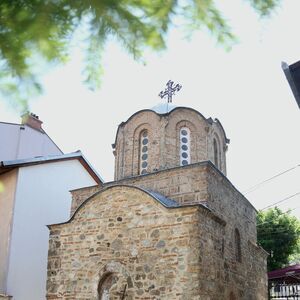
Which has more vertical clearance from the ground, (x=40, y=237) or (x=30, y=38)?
(x=40, y=237)

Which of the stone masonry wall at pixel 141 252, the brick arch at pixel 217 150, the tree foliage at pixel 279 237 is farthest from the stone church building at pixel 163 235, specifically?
the tree foliage at pixel 279 237

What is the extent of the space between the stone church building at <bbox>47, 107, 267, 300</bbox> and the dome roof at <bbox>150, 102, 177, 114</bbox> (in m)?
0.69

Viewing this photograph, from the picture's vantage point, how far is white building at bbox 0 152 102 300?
11.6 metres

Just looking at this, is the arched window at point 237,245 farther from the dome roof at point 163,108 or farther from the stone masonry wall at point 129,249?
the dome roof at point 163,108

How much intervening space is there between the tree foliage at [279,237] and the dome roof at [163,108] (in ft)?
37.2

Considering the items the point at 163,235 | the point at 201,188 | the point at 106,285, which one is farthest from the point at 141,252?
the point at 201,188

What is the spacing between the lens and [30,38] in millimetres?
1813

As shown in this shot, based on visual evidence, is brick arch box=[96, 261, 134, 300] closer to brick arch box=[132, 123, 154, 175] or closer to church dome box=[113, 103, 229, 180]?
church dome box=[113, 103, 229, 180]

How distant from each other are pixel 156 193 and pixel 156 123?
10.2 ft

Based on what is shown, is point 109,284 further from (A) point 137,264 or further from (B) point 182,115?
(B) point 182,115

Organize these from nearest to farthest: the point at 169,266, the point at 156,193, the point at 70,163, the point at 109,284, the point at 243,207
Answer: the point at 169,266 → the point at 109,284 → the point at 156,193 → the point at 243,207 → the point at 70,163

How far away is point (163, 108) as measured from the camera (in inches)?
551

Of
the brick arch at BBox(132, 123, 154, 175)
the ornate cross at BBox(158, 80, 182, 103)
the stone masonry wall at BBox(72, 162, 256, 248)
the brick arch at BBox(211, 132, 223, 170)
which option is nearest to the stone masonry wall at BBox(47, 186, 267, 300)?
the stone masonry wall at BBox(72, 162, 256, 248)

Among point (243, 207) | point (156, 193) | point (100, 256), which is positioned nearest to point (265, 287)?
point (243, 207)
